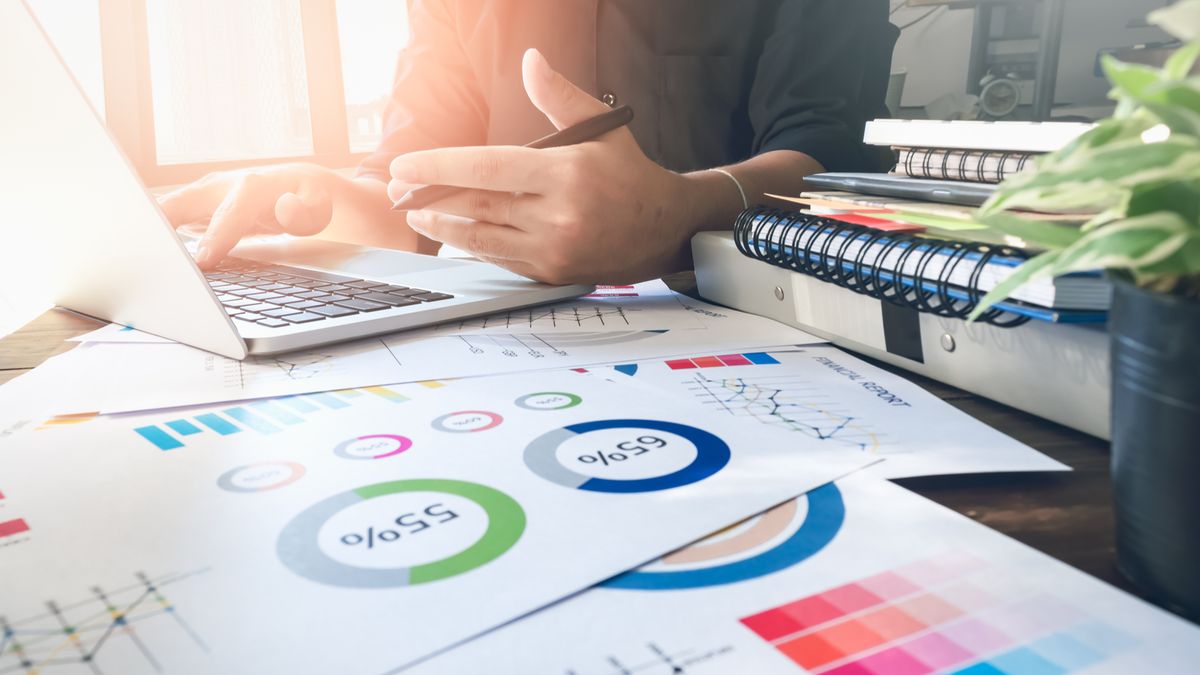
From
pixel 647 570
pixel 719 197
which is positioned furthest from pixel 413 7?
pixel 647 570

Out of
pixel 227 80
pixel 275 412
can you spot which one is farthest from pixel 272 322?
pixel 227 80

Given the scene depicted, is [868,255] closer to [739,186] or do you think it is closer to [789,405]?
[789,405]

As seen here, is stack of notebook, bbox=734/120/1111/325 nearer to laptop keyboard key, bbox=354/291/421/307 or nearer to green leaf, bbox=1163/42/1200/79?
green leaf, bbox=1163/42/1200/79

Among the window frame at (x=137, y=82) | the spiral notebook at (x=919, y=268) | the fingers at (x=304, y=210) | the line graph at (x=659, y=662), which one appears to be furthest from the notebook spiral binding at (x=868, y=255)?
the window frame at (x=137, y=82)

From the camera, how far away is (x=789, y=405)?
40 centimetres

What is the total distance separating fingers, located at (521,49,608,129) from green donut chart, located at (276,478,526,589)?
37 centimetres

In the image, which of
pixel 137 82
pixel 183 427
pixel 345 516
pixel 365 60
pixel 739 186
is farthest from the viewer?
pixel 365 60

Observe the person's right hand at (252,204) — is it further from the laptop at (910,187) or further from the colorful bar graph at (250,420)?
the laptop at (910,187)

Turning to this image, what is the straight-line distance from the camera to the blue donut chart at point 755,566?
0.24 m

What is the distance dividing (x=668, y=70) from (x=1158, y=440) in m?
1.01

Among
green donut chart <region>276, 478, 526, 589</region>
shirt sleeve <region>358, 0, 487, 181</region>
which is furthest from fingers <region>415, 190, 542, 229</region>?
shirt sleeve <region>358, 0, 487, 181</region>

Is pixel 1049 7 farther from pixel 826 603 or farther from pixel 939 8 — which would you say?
pixel 826 603

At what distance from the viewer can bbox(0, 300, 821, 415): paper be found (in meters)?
0.44

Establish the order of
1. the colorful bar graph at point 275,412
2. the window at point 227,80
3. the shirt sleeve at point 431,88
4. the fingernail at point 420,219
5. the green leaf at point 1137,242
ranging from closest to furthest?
the green leaf at point 1137,242 < the colorful bar graph at point 275,412 < the fingernail at point 420,219 < the shirt sleeve at point 431,88 < the window at point 227,80
